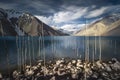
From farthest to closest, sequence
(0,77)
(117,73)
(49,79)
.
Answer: (117,73)
(0,77)
(49,79)

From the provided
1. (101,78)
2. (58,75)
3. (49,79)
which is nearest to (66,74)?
(58,75)

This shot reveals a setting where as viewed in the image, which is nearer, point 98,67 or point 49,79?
point 49,79

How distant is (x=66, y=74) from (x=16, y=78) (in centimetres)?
996

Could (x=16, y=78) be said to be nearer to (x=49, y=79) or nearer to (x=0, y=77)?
(x=0, y=77)

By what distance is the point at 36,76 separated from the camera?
39.6m

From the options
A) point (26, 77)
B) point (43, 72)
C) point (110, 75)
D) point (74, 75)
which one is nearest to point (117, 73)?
point (110, 75)

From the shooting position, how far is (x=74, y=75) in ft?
129

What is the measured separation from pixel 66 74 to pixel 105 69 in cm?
1099

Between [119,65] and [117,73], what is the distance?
6.82m

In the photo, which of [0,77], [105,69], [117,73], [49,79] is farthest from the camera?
[105,69]

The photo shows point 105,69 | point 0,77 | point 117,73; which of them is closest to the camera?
point 0,77

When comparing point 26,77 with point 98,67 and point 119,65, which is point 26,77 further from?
point 119,65

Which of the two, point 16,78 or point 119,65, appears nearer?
point 16,78

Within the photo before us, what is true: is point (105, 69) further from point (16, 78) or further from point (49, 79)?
point (16, 78)
